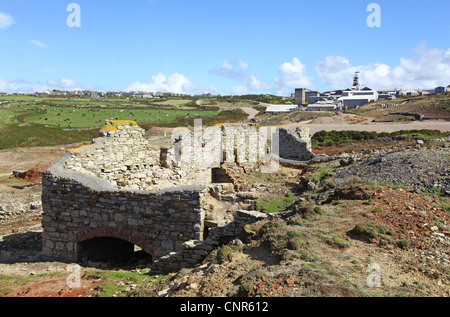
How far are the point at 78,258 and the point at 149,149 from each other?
5960 millimetres

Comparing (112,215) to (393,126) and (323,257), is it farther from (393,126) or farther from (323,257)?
(393,126)

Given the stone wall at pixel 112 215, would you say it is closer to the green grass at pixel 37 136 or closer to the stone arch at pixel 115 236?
the stone arch at pixel 115 236

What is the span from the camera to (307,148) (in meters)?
25.4

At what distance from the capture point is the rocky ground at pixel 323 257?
6.01 metres

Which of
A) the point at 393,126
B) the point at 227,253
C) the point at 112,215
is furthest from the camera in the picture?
the point at 393,126

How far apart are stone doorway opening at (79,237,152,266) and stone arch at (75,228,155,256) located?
1.19 feet

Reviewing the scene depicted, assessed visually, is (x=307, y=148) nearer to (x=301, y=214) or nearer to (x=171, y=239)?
(x=301, y=214)

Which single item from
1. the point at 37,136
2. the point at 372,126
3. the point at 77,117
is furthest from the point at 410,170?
the point at 77,117

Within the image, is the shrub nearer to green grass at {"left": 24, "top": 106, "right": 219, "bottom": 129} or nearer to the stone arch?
the stone arch

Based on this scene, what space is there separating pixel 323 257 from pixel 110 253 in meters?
7.26

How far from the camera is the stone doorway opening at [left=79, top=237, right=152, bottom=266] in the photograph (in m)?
10.4

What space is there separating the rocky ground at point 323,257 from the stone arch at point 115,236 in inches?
25.9

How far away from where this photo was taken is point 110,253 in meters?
11.3

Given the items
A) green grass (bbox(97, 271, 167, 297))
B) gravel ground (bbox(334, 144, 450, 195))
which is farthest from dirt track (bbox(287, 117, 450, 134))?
green grass (bbox(97, 271, 167, 297))
